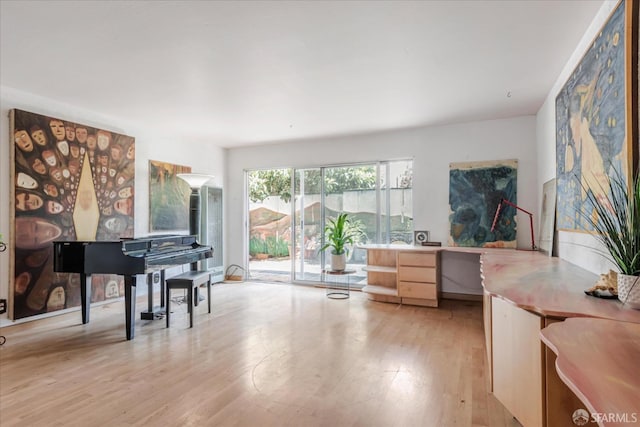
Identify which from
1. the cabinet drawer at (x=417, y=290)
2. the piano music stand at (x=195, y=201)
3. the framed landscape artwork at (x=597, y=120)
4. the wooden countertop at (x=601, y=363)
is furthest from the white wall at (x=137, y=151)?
the framed landscape artwork at (x=597, y=120)

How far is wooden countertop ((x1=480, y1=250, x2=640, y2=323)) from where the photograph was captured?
142 cm

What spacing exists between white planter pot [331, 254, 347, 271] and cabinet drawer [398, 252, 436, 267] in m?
1.04

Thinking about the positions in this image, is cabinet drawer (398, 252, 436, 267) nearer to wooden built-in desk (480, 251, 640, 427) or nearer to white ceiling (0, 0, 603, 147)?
white ceiling (0, 0, 603, 147)

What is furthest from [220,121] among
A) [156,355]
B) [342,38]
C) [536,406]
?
[536,406]

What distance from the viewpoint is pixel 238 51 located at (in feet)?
9.04

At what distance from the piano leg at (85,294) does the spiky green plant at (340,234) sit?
10.8 ft

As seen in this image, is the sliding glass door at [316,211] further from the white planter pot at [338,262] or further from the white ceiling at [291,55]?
the white ceiling at [291,55]

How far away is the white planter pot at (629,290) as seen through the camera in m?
1.46

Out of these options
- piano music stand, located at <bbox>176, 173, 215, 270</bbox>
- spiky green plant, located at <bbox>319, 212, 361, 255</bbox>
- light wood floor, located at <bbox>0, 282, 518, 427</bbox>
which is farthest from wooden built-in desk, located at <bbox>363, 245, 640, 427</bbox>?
piano music stand, located at <bbox>176, 173, 215, 270</bbox>

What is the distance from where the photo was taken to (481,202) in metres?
4.84

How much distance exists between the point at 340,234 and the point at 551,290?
3793mm

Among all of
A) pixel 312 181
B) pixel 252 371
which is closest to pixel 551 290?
pixel 252 371

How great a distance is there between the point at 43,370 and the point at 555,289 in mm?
3708

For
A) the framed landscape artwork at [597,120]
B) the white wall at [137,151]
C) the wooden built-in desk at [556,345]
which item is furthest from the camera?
the white wall at [137,151]
